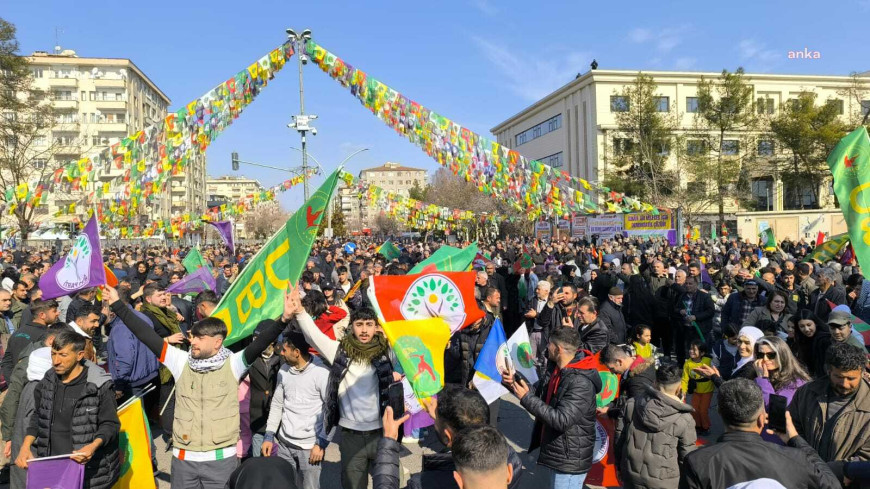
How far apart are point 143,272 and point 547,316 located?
10543mm

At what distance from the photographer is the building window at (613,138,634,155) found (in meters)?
41.1

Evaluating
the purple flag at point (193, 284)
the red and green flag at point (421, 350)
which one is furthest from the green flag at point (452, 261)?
the red and green flag at point (421, 350)

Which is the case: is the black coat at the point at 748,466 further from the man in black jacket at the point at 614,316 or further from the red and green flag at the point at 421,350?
the man in black jacket at the point at 614,316

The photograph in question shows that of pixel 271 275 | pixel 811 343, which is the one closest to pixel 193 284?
pixel 271 275

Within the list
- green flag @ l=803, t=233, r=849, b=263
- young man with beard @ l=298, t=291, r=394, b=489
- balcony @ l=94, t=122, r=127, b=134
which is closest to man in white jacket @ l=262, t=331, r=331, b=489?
young man with beard @ l=298, t=291, r=394, b=489

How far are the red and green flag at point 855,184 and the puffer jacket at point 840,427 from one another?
214 centimetres

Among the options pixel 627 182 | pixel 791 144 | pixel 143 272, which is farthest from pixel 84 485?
pixel 791 144

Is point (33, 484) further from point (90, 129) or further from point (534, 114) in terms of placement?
point (90, 129)

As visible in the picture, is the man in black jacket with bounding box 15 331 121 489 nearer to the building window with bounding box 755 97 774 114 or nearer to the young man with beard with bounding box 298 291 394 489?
the young man with beard with bounding box 298 291 394 489

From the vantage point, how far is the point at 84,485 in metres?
3.89

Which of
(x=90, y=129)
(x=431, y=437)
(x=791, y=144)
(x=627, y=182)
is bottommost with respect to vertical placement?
(x=431, y=437)

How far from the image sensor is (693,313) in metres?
8.88

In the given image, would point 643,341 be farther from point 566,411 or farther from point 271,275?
point 271,275

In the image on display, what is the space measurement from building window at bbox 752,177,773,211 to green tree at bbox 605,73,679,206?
11.7m
